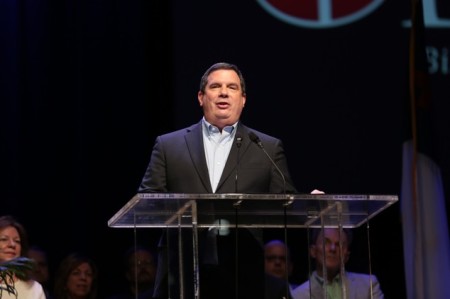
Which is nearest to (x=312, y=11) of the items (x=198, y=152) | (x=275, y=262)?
(x=198, y=152)

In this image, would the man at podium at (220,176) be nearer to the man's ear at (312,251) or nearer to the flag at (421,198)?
the man's ear at (312,251)

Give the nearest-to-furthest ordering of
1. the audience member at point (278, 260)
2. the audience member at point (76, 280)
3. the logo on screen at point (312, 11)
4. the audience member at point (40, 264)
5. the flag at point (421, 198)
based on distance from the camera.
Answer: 1. the audience member at point (278, 260)
2. the audience member at point (76, 280)
3. the audience member at point (40, 264)
4. the flag at point (421, 198)
5. the logo on screen at point (312, 11)

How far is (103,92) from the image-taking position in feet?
20.3

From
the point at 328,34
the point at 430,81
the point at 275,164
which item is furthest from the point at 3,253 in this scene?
the point at 430,81

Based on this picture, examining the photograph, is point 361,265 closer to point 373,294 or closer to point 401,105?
point 373,294

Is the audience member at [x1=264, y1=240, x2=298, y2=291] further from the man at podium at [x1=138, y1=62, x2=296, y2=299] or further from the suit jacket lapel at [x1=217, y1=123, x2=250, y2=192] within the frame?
the suit jacket lapel at [x1=217, y1=123, x2=250, y2=192]

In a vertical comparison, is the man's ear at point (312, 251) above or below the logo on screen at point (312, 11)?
A: below

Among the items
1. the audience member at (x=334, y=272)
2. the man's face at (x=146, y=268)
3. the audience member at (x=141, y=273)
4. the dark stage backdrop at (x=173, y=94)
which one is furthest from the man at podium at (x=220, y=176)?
the dark stage backdrop at (x=173, y=94)

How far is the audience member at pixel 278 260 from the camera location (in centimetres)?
307

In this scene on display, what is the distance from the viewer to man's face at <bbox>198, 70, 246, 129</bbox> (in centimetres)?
365

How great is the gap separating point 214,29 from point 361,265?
3.23m

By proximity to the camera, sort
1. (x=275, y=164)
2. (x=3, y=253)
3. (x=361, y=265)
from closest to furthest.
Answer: (x=361, y=265) < (x=275, y=164) < (x=3, y=253)

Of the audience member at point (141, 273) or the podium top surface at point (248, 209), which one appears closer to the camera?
the podium top surface at point (248, 209)

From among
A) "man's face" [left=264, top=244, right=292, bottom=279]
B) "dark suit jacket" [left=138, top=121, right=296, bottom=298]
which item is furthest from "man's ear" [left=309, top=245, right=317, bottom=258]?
"dark suit jacket" [left=138, top=121, right=296, bottom=298]
